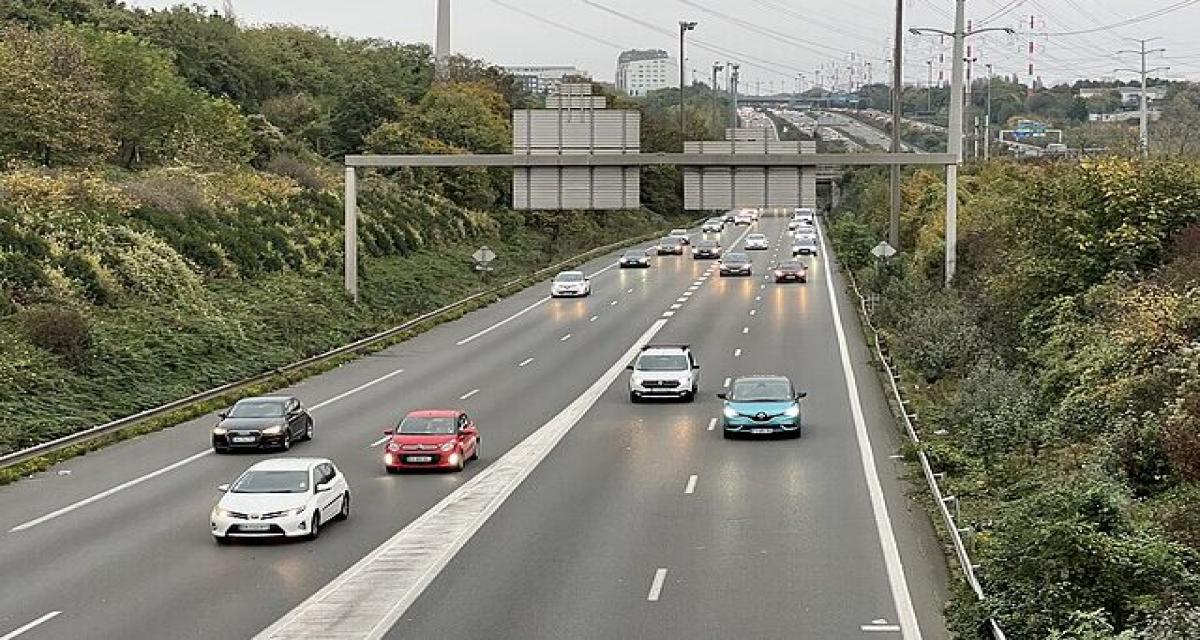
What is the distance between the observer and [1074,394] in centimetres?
3206

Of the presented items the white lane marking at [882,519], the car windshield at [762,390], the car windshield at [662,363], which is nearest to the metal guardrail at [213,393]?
the car windshield at [662,363]

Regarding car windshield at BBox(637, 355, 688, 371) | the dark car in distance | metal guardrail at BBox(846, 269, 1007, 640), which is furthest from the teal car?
the dark car in distance

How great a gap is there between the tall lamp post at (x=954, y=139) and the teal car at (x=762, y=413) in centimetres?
2102

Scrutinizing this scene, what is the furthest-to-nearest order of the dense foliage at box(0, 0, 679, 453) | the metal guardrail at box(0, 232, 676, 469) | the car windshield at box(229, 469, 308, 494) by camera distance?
the dense foliage at box(0, 0, 679, 453), the metal guardrail at box(0, 232, 676, 469), the car windshield at box(229, 469, 308, 494)

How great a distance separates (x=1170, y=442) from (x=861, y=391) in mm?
18943

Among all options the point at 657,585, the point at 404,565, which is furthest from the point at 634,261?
the point at 657,585

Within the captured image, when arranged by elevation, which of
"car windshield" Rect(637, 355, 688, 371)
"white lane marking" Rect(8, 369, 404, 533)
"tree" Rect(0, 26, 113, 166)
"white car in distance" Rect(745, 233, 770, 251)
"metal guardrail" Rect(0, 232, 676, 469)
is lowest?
"white lane marking" Rect(8, 369, 404, 533)

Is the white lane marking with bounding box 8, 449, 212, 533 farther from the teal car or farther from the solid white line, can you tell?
the solid white line

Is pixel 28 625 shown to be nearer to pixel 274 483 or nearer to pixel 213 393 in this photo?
pixel 274 483

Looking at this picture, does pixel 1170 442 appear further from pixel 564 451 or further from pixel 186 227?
pixel 186 227

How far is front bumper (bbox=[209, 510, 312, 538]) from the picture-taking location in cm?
2498

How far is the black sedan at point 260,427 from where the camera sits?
3525cm

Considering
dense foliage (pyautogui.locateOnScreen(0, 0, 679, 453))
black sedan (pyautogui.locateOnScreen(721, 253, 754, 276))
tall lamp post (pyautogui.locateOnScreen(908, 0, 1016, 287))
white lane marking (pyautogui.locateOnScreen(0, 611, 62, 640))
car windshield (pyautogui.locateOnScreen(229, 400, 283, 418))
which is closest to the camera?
white lane marking (pyautogui.locateOnScreen(0, 611, 62, 640))

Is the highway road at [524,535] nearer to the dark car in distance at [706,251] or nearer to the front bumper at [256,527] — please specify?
the front bumper at [256,527]
